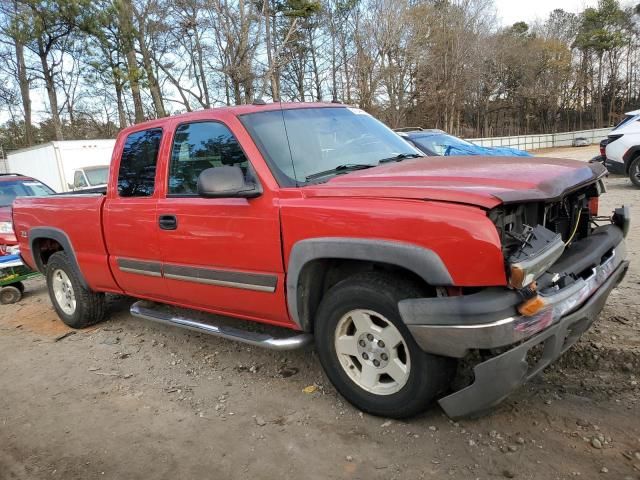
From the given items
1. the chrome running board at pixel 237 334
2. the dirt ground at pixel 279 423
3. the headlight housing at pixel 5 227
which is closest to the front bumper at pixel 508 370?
the dirt ground at pixel 279 423

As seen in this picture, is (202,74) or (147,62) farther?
(202,74)

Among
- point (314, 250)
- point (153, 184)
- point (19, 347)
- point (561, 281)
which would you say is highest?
point (153, 184)

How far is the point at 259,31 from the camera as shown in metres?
24.9

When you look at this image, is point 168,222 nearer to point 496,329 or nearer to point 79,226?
point 79,226

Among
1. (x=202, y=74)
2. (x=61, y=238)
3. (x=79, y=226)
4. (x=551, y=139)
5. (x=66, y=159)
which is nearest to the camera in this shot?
(x=79, y=226)

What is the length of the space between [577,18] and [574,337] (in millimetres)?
55493

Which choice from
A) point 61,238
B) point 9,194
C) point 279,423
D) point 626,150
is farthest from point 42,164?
point 279,423

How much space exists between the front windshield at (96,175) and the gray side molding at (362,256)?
44.0 feet

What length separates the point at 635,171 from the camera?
438 inches

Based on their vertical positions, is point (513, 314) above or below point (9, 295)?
above

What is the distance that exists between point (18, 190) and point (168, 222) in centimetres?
707

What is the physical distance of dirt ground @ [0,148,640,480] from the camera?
271 cm

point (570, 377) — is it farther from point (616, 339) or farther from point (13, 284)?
point (13, 284)

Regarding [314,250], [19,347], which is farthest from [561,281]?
[19,347]
